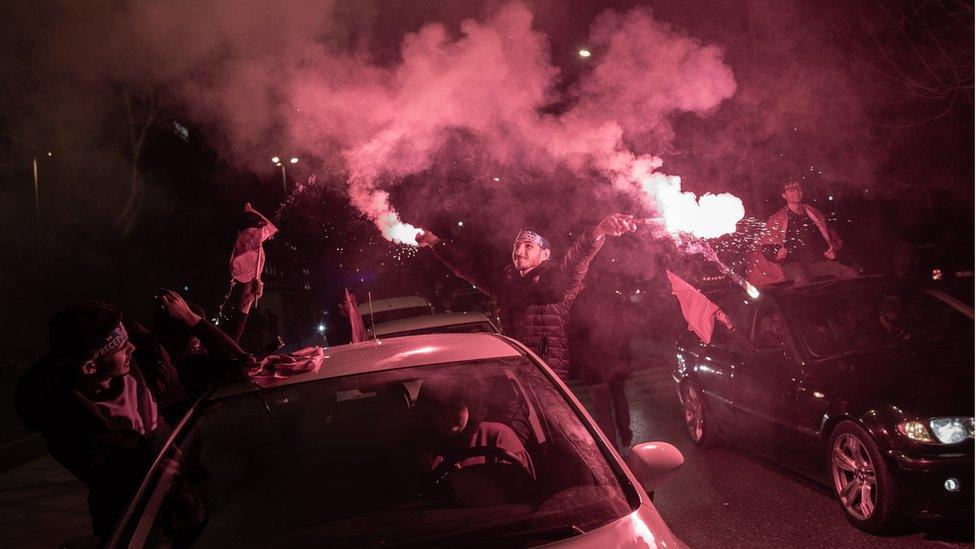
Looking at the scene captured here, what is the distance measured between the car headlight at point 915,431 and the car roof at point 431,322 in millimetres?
4684

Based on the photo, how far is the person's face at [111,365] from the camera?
349 cm

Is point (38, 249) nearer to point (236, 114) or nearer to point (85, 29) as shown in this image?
point (85, 29)

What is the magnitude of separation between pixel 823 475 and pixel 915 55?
1160cm

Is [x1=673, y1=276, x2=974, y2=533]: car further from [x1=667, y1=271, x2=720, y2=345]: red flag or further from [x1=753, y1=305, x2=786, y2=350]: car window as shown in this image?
[x1=667, y1=271, x2=720, y2=345]: red flag

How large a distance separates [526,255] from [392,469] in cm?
307

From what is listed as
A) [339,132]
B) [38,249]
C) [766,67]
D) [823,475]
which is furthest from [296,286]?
[823,475]

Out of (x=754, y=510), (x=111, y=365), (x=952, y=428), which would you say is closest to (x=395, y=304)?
(x=754, y=510)

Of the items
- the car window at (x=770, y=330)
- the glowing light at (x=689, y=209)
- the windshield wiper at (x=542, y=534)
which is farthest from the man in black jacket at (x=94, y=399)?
the glowing light at (x=689, y=209)

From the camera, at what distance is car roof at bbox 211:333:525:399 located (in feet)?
10.1

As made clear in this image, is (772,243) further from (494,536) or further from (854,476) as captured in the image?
(494,536)

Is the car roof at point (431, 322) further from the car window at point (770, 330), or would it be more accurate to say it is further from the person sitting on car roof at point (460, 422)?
the person sitting on car roof at point (460, 422)

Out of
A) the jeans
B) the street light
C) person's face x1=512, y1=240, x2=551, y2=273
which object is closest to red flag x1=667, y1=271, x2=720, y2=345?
the jeans

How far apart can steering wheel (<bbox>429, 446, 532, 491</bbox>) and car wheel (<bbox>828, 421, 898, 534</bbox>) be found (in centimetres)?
275

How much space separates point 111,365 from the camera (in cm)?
356
